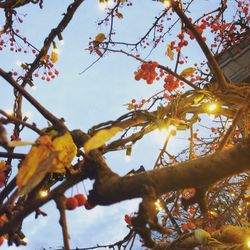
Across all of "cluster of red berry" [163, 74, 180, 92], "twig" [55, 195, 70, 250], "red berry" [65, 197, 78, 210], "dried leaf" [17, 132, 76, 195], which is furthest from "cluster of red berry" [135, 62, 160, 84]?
"twig" [55, 195, 70, 250]

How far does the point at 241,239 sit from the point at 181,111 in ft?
4.00

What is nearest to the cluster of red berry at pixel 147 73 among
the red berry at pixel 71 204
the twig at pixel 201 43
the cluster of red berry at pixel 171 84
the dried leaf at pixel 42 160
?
the cluster of red berry at pixel 171 84

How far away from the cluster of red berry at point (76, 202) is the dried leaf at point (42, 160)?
144 millimetres

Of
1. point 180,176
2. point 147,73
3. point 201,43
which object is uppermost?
point 147,73

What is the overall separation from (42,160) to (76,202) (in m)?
0.29

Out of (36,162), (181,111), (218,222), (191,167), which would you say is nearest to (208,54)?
(181,111)

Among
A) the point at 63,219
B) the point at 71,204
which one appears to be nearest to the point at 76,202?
the point at 71,204

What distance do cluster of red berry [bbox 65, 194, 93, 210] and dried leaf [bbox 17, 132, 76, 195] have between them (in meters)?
0.14

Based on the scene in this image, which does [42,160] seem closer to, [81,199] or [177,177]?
Result: [81,199]

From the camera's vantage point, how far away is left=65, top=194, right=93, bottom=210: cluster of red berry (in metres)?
1.43

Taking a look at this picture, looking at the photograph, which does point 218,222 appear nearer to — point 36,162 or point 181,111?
point 181,111

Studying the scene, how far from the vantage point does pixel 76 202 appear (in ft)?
4.73

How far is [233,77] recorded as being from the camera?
7.06 meters

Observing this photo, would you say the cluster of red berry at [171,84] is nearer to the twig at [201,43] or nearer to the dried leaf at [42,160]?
the twig at [201,43]
